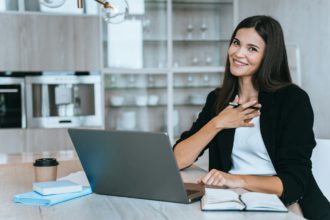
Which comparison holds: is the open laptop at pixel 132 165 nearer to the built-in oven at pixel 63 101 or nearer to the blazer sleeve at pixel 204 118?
the blazer sleeve at pixel 204 118

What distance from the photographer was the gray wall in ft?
12.5

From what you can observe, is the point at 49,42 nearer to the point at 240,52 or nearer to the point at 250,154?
the point at 240,52

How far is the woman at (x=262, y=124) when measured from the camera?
1663mm

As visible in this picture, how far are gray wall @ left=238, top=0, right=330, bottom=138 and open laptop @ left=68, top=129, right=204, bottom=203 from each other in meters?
2.60

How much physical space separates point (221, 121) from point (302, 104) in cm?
29

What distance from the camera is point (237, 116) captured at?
176cm

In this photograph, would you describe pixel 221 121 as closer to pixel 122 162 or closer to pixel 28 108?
pixel 122 162

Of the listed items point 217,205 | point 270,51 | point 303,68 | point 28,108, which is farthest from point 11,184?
point 303,68

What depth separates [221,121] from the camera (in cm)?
179

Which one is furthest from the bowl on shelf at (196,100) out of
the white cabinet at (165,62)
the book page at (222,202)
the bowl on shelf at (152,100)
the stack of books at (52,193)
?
the book page at (222,202)

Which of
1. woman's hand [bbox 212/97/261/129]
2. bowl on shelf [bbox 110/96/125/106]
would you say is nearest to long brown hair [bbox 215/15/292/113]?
woman's hand [bbox 212/97/261/129]

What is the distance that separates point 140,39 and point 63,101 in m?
0.94

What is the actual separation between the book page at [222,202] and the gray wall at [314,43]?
268cm

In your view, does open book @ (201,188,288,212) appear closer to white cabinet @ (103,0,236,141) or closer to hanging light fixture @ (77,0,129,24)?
hanging light fixture @ (77,0,129,24)
